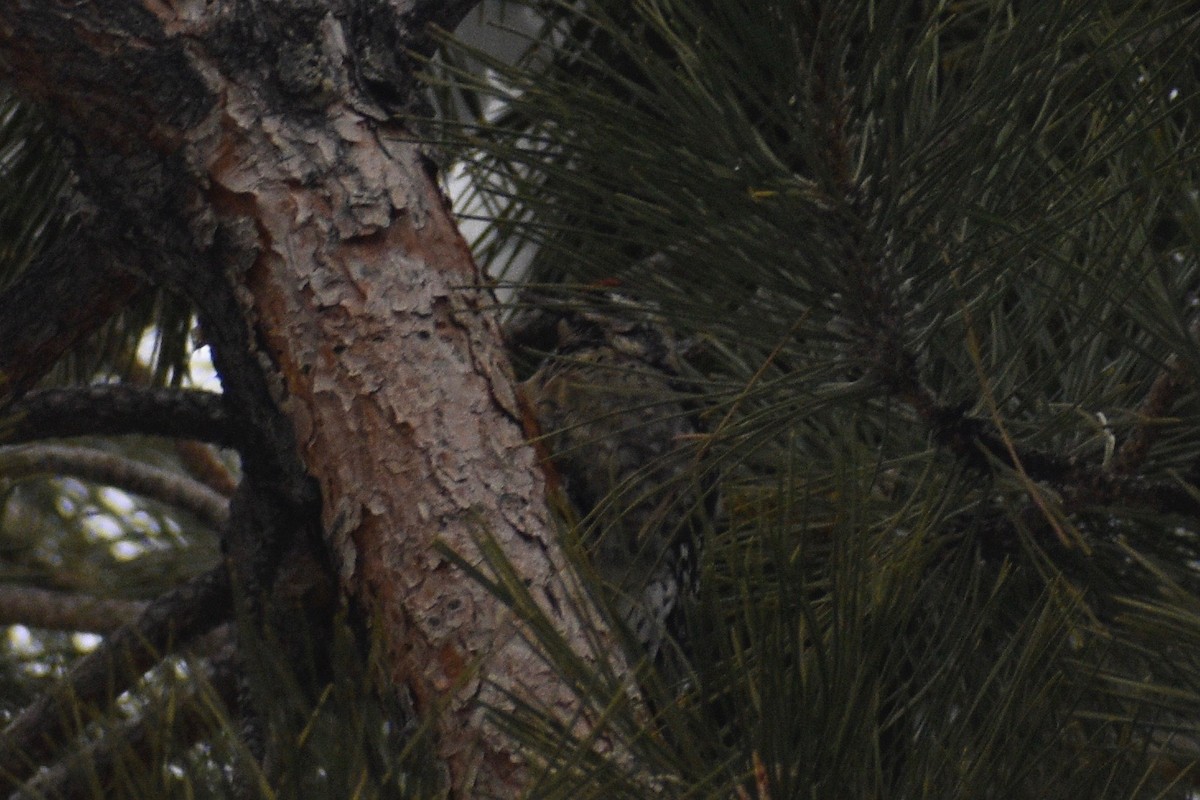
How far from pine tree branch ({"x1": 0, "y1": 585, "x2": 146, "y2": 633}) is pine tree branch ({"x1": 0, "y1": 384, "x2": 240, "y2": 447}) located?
47cm

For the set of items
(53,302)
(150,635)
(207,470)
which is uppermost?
(53,302)

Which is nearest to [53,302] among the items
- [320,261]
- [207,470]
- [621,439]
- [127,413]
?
[127,413]

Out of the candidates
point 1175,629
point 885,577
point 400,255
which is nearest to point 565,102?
point 400,255

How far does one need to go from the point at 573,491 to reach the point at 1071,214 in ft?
1.73

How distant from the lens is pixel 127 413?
1015 mm

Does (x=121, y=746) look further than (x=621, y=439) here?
No

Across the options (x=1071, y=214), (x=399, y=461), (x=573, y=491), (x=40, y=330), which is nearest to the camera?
(x=1071, y=214)

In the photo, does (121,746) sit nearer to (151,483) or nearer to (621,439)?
(621,439)

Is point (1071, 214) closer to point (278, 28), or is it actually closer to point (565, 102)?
point (565, 102)

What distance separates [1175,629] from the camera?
65cm

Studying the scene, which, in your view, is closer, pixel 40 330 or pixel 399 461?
pixel 399 461

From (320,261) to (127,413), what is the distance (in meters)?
0.25

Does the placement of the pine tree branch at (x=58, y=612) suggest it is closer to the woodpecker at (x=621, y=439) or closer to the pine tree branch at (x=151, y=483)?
the pine tree branch at (x=151, y=483)

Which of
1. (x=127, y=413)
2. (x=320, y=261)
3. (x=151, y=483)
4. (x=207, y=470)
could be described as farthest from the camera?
(x=207, y=470)
